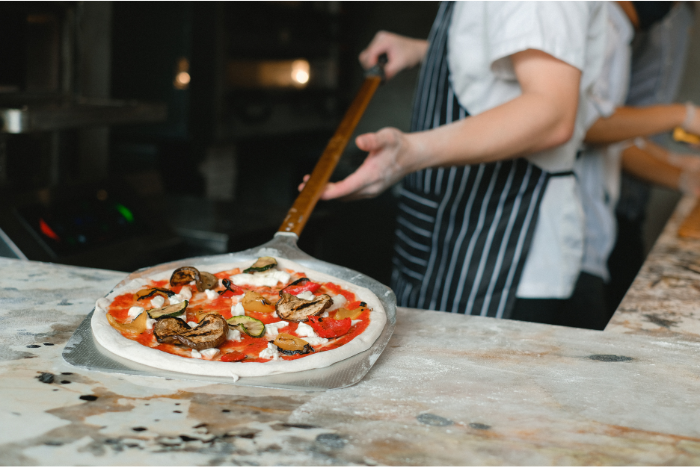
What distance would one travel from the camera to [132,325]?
89cm

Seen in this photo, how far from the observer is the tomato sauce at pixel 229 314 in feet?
2.79

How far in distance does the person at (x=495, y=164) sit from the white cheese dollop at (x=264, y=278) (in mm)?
247

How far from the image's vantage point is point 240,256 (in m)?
Answer: 1.17

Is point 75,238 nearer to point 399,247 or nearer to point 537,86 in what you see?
point 399,247

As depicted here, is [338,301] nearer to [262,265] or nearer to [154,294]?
[262,265]

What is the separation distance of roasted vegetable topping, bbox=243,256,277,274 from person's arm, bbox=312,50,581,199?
225 mm

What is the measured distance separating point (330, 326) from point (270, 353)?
141 mm

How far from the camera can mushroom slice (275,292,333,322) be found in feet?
3.08

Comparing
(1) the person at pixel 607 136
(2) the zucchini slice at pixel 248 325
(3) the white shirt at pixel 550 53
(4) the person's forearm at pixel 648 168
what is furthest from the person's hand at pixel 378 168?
(4) the person's forearm at pixel 648 168

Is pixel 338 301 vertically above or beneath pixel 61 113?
beneath

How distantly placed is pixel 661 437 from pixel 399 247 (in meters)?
1.17

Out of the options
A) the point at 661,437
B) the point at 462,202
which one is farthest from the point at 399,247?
the point at 661,437

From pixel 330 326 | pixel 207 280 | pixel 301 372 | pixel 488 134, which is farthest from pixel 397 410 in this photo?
pixel 488 134

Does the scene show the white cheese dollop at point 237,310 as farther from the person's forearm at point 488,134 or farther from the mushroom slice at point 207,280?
the person's forearm at point 488,134
